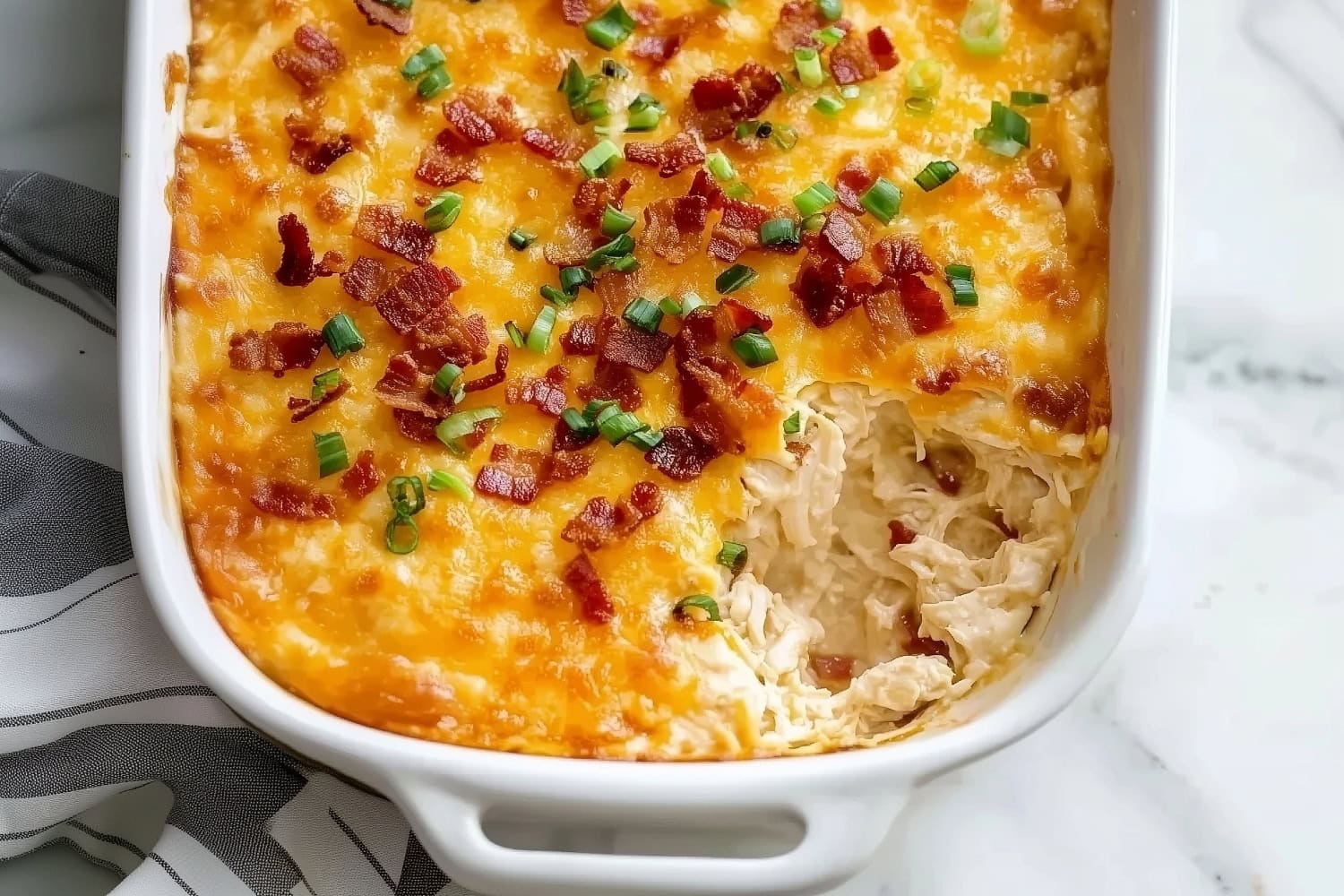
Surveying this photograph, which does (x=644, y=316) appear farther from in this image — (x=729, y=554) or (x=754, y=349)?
(x=729, y=554)

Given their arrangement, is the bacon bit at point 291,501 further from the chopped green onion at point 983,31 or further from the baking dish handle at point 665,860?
the chopped green onion at point 983,31

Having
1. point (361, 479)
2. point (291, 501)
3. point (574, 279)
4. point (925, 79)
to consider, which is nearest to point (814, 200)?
point (925, 79)

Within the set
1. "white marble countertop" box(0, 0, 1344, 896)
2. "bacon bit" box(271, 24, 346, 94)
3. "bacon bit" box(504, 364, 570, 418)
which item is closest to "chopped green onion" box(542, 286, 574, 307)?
"bacon bit" box(504, 364, 570, 418)

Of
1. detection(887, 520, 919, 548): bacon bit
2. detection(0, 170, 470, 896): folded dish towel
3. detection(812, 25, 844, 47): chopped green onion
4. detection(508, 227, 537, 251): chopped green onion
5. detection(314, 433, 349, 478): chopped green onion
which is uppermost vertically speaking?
detection(812, 25, 844, 47): chopped green onion

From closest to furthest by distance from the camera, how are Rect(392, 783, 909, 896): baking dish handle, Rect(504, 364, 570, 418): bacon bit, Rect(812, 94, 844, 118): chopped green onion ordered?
Rect(392, 783, 909, 896): baking dish handle, Rect(504, 364, 570, 418): bacon bit, Rect(812, 94, 844, 118): chopped green onion

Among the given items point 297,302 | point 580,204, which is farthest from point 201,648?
point 580,204

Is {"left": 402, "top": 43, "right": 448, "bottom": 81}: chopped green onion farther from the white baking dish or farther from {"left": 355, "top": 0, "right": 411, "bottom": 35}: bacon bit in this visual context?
the white baking dish
